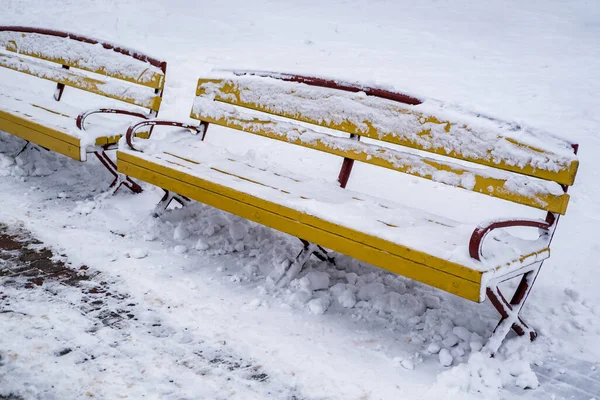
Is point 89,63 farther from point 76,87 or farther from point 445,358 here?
point 445,358

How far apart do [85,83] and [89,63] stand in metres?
0.18

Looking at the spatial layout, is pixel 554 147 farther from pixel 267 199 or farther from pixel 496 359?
pixel 267 199

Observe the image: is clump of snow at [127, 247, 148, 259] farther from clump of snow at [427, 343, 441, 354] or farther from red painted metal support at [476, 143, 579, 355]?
red painted metal support at [476, 143, 579, 355]

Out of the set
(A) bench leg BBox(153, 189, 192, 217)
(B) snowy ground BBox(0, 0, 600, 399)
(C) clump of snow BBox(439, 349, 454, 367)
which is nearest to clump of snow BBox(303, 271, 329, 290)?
(B) snowy ground BBox(0, 0, 600, 399)

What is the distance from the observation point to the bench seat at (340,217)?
8.88 feet

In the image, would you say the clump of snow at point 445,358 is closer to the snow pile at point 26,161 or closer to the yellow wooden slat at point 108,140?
the yellow wooden slat at point 108,140

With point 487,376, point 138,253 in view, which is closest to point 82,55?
point 138,253

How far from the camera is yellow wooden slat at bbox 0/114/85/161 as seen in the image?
433 centimetres

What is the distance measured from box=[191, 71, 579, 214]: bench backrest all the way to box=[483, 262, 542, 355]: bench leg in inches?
17.7

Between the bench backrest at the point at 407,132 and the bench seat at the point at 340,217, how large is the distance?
0.25 metres

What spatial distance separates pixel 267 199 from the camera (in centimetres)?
330

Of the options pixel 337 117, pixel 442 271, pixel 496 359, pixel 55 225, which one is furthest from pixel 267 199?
pixel 55 225

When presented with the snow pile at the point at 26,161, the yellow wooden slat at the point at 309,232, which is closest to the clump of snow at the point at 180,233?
the yellow wooden slat at the point at 309,232

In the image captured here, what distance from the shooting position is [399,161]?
3557 mm
